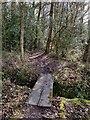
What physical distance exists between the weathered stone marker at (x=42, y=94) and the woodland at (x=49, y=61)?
12 centimetres

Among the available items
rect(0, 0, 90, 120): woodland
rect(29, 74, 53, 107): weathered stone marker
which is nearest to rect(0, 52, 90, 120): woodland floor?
rect(0, 0, 90, 120): woodland

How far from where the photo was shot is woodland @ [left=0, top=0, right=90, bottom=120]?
12.7 feet

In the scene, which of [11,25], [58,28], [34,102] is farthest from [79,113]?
[58,28]

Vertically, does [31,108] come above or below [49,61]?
below

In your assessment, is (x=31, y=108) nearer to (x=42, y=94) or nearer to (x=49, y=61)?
(x=42, y=94)

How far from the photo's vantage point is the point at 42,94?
Answer: 4.45 m

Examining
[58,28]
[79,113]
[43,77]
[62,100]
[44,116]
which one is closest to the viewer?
[44,116]

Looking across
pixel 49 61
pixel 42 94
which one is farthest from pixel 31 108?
pixel 49 61

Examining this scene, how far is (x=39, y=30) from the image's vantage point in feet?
30.7

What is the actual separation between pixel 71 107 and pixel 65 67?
137 inches

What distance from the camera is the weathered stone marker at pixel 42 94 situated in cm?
401

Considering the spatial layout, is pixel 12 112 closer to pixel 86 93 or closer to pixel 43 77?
pixel 43 77

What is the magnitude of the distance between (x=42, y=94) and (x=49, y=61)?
12.0 feet

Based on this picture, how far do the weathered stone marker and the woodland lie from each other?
Result: 0.40 ft
